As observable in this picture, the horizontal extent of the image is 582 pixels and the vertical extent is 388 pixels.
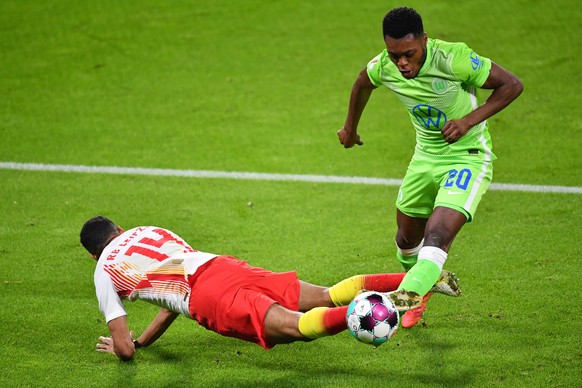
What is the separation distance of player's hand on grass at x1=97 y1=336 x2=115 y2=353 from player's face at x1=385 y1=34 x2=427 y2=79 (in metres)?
2.98

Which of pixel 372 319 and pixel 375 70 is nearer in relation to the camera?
pixel 372 319

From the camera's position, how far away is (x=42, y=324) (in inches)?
300

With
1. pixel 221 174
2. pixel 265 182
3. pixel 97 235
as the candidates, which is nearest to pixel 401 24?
pixel 97 235

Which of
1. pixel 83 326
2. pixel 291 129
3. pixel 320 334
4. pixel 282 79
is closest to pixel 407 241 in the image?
pixel 320 334

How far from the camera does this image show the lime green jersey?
686cm

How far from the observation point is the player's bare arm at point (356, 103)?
24.4 ft

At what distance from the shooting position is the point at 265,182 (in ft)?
36.7

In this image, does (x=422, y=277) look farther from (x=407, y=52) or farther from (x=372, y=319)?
(x=407, y=52)

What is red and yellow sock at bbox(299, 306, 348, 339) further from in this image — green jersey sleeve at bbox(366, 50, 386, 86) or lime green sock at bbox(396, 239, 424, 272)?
green jersey sleeve at bbox(366, 50, 386, 86)

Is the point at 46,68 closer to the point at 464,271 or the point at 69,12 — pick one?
the point at 69,12

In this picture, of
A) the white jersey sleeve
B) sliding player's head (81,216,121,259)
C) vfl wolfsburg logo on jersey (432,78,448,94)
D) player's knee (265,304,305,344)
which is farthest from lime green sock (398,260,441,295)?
sliding player's head (81,216,121,259)

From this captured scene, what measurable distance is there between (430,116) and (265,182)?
4346mm

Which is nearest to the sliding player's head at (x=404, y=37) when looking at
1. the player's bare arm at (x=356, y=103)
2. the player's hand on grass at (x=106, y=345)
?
the player's bare arm at (x=356, y=103)

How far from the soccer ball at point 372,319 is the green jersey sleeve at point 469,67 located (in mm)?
1938
